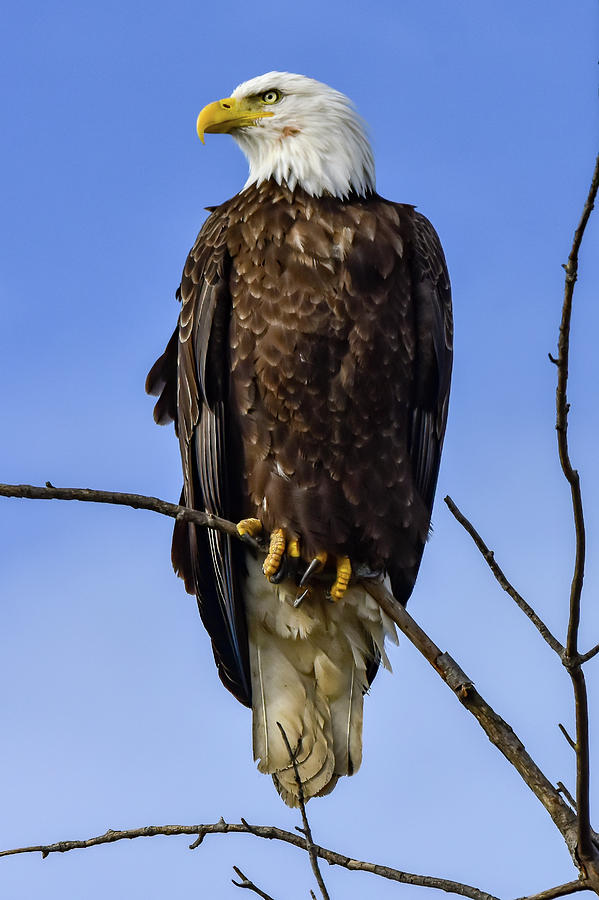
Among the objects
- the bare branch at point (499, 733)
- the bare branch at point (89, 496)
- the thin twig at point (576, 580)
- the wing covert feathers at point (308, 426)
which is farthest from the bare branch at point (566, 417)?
the wing covert feathers at point (308, 426)

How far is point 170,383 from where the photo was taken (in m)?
5.11

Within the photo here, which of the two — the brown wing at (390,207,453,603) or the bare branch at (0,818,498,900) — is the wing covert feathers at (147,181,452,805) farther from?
the bare branch at (0,818,498,900)

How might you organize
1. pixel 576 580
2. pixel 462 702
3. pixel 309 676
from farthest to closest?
pixel 309 676 < pixel 462 702 < pixel 576 580

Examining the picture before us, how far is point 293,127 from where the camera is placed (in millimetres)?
5055

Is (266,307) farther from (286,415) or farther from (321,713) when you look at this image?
(321,713)

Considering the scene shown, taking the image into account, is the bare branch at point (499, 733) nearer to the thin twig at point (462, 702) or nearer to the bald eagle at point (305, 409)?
the thin twig at point (462, 702)

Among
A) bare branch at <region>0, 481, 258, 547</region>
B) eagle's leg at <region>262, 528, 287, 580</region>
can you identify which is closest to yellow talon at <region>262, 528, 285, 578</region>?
eagle's leg at <region>262, 528, 287, 580</region>

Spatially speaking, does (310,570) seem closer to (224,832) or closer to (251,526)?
(251,526)

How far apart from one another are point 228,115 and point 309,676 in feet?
8.29

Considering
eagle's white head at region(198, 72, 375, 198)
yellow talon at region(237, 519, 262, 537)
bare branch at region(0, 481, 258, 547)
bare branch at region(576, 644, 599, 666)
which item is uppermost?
eagle's white head at region(198, 72, 375, 198)

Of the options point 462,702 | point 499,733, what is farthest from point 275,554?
point 499,733

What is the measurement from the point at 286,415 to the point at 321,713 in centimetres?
137

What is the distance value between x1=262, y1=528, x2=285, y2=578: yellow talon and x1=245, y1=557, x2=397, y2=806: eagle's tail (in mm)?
272

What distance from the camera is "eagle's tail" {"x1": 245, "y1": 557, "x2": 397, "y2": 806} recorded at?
4.78 metres
